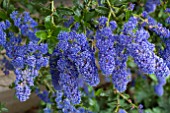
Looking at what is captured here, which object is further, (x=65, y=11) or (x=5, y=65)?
(x=5, y=65)

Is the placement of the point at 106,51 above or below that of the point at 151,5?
below

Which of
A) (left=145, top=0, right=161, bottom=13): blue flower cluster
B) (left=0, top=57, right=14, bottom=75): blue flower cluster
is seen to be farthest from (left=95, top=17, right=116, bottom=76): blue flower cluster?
(left=0, top=57, right=14, bottom=75): blue flower cluster

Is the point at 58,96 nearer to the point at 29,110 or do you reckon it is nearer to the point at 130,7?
the point at 130,7

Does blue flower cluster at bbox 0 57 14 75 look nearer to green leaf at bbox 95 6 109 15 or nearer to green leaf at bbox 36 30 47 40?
green leaf at bbox 36 30 47 40

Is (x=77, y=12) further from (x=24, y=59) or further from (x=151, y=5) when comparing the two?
(x=151, y=5)

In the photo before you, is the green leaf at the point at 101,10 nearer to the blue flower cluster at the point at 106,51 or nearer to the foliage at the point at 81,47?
the foliage at the point at 81,47

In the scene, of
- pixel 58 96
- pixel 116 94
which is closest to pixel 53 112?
pixel 58 96

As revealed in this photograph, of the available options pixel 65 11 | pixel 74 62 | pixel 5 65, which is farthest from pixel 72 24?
pixel 5 65

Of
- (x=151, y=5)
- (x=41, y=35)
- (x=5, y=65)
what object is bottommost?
(x=5, y=65)

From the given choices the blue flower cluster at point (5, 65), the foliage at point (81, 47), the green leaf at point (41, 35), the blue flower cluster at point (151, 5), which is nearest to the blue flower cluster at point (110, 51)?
the foliage at point (81, 47)
